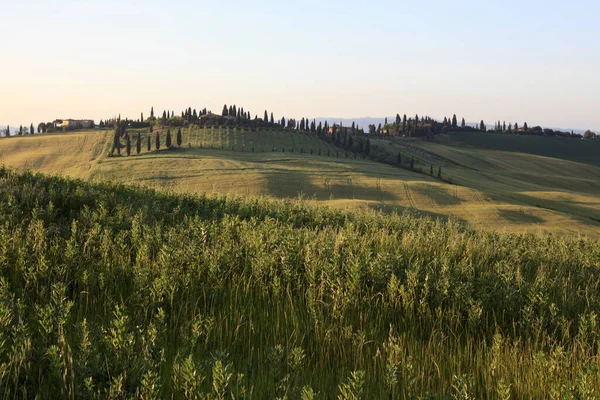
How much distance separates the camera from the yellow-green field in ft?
207

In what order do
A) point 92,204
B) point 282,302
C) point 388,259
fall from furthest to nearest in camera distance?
point 92,204 → point 388,259 → point 282,302

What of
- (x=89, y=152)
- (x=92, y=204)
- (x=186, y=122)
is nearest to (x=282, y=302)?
(x=92, y=204)

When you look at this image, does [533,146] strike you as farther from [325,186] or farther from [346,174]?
[325,186]

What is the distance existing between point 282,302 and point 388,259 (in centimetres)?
176

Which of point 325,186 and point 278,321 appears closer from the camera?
point 278,321

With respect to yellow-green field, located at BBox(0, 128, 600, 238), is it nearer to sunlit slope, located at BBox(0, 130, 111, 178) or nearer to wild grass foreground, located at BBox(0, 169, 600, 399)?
sunlit slope, located at BBox(0, 130, 111, 178)

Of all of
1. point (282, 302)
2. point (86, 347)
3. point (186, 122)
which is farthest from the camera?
point (186, 122)

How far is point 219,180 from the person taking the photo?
76250 millimetres

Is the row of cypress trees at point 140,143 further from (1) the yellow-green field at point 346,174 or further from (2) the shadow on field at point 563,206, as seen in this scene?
(2) the shadow on field at point 563,206

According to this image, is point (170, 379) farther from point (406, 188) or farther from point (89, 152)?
point (89, 152)

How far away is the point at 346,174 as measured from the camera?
294 feet

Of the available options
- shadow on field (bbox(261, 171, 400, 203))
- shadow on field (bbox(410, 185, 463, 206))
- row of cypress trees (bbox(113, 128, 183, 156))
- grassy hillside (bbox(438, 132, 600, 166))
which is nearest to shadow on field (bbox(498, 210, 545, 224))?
shadow on field (bbox(410, 185, 463, 206))

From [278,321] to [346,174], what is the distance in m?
85.3

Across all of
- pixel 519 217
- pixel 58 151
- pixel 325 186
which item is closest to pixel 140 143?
pixel 58 151
